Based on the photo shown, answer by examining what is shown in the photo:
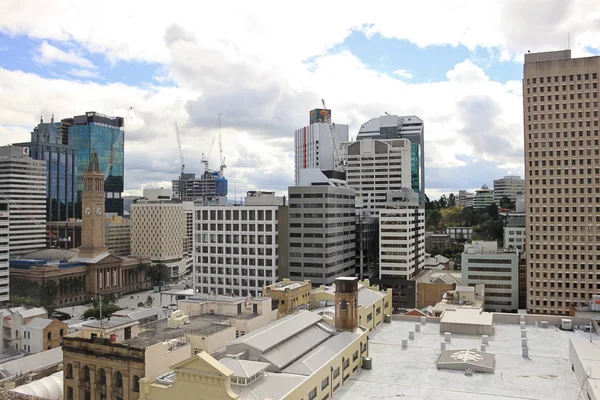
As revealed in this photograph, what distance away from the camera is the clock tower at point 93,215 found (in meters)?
174

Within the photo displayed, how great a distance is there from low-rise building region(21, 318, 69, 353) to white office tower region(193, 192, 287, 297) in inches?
1349

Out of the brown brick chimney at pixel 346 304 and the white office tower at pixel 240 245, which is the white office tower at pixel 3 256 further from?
the brown brick chimney at pixel 346 304

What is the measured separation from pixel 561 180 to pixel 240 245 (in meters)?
71.5

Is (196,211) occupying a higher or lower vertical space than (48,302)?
higher

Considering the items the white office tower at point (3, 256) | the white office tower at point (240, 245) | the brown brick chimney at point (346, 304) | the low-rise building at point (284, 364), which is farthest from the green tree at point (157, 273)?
the brown brick chimney at point (346, 304)

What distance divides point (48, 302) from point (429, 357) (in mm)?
120365

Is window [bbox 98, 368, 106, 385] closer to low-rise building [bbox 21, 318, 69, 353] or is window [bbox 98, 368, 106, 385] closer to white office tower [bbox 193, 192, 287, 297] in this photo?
low-rise building [bbox 21, 318, 69, 353]

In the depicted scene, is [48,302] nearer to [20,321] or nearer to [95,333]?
[20,321]

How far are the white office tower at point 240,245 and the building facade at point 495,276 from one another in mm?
42973

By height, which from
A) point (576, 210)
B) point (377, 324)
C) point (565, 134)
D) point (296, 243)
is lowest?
point (377, 324)

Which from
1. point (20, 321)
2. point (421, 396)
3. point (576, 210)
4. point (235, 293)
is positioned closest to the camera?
point (421, 396)

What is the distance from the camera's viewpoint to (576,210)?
359ft

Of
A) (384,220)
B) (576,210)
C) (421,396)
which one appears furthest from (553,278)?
(421,396)

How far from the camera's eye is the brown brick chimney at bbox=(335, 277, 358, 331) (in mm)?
59138
